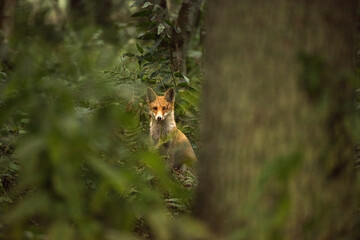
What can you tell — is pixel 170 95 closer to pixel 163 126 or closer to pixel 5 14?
pixel 163 126

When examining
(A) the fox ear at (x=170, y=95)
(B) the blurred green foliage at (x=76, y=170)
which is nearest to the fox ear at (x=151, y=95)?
(A) the fox ear at (x=170, y=95)

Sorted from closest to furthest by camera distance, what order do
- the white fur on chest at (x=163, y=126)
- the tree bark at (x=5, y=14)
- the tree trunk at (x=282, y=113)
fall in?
1. the tree trunk at (x=282, y=113)
2. the white fur on chest at (x=163, y=126)
3. the tree bark at (x=5, y=14)

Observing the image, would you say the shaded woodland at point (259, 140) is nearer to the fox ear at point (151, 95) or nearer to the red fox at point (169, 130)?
the red fox at point (169, 130)

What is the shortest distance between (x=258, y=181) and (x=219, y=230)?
0.34 metres

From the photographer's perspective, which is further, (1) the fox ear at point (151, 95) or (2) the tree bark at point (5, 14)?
(2) the tree bark at point (5, 14)

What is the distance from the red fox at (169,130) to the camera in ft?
21.0

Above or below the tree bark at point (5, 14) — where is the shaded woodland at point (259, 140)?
above

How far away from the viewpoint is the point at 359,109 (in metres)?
4.16

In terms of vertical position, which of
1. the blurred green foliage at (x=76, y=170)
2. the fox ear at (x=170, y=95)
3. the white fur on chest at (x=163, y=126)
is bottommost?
the white fur on chest at (x=163, y=126)

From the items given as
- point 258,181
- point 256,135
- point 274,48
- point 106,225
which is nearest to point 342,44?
point 274,48

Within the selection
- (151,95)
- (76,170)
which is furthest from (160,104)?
(76,170)

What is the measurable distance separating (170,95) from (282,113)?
4790 millimetres

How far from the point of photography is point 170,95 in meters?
7.11

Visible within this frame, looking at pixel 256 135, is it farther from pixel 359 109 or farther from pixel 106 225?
pixel 359 109
